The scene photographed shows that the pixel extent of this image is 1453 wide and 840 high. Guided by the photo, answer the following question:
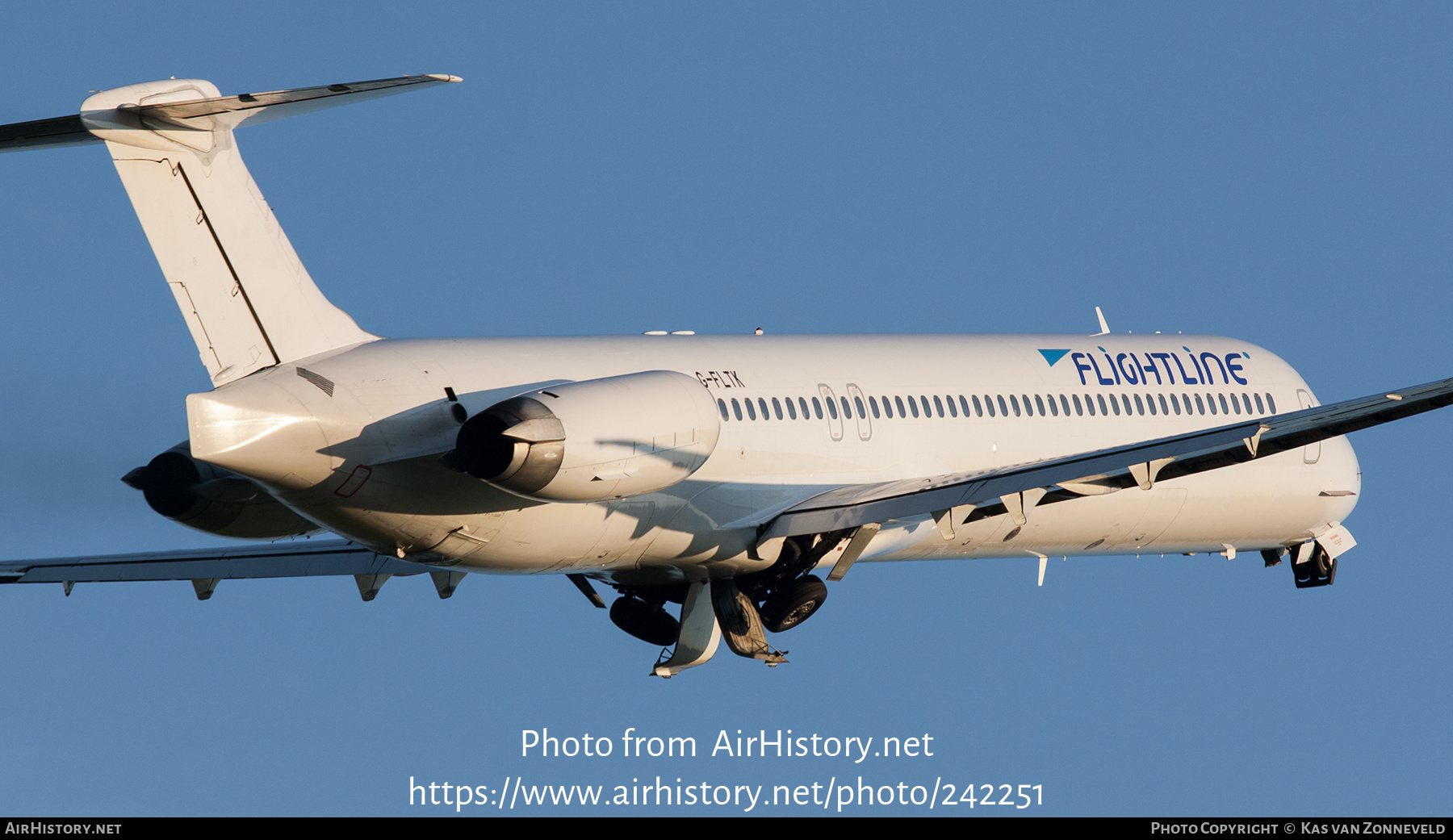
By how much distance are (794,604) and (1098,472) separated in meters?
4.68

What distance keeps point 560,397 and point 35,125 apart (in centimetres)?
517

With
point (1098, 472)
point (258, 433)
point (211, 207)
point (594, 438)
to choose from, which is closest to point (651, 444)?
point (594, 438)

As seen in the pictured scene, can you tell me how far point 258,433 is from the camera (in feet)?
58.9

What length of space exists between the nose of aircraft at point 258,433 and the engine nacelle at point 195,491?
5.64ft

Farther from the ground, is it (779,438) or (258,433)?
(779,438)

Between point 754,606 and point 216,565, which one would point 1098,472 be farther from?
point 216,565

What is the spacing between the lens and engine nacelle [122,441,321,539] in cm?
1997

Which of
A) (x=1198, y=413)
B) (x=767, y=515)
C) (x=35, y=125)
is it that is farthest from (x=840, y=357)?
(x=35, y=125)

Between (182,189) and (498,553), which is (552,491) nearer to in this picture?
(498,553)

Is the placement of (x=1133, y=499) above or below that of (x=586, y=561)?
above

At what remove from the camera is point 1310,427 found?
19172mm

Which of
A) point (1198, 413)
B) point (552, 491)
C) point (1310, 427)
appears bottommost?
point (552, 491)

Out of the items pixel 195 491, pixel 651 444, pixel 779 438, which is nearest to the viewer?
pixel 651 444

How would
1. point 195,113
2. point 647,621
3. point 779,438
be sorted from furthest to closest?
point 647,621, point 779,438, point 195,113
